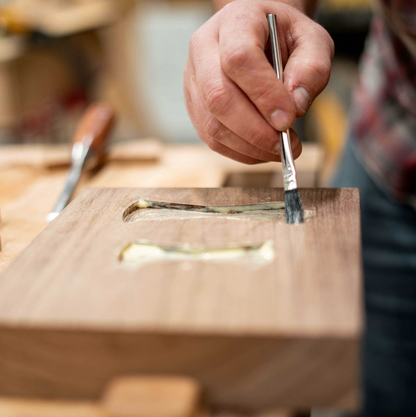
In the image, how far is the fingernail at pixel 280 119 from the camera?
1.70 ft

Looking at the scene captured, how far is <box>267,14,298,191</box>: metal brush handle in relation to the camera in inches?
21.1

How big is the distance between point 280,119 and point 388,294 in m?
0.68

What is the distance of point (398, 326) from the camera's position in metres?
1.04

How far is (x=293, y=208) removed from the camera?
50cm

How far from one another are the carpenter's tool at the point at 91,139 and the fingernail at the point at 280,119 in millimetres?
365

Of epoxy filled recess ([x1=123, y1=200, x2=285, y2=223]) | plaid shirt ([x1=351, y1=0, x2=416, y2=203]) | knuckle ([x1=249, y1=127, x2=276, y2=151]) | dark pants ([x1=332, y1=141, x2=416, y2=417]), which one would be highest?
knuckle ([x1=249, y1=127, x2=276, y2=151])

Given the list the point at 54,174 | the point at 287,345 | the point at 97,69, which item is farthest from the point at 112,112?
the point at 97,69

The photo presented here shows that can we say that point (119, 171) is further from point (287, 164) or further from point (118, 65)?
point (118, 65)

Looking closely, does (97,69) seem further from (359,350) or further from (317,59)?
(359,350)

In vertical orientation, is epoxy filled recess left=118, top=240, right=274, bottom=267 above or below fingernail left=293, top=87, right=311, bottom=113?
below

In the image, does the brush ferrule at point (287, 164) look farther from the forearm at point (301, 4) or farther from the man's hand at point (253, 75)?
the forearm at point (301, 4)

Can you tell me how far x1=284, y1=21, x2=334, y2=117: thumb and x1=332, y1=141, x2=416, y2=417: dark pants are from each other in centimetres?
54

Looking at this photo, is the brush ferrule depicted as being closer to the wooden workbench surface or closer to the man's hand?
the man's hand

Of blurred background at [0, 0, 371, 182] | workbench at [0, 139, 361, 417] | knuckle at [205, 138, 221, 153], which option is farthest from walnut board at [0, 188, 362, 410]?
blurred background at [0, 0, 371, 182]
